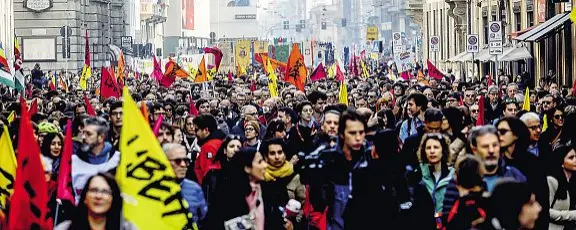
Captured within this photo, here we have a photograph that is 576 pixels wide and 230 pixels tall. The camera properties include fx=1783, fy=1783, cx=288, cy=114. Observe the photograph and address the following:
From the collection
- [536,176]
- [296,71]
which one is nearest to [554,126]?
[536,176]

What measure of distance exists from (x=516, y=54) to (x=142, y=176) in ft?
125

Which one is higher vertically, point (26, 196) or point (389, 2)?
point (389, 2)

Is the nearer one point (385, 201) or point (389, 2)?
point (385, 201)

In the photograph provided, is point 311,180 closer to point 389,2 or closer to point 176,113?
point 176,113

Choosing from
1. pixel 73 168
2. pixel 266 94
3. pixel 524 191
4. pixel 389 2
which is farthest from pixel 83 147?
pixel 389 2

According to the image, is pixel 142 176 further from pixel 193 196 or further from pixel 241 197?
pixel 241 197

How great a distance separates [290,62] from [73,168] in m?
20.4

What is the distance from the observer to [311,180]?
12047 mm

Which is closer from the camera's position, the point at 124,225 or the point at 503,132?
the point at 124,225

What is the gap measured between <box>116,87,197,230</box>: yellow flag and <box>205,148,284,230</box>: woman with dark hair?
2.02 metres

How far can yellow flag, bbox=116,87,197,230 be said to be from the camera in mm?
9219

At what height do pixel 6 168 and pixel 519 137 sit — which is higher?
pixel 519 137

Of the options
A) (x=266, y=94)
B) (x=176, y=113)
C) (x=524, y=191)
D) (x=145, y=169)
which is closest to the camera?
(x=524, y=191)

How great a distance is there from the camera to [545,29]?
129 ft
